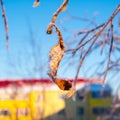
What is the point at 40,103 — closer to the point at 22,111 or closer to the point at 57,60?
the point at 22,111

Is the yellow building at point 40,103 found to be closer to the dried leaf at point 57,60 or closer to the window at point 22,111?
the window at point 22,111

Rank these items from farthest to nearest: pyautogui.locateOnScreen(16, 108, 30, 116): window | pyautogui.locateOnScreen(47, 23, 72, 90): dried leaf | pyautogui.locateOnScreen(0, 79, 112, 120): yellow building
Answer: pyautogui.locateOnScreen(16, 108, 30, 116): window → pyautogui.locateOnScreen(0, 79, 112, 120): yellow building → pyautogui.locateOnScreen(47, 23, 72, 90): dried leaf

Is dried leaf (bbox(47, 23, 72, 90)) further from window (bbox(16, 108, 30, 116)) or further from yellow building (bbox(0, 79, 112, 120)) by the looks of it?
window (bbox(16, 108, 30, 116))

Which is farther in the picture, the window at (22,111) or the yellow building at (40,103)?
the window at (22,111)

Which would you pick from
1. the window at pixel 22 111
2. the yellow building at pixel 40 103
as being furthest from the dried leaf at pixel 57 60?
the window at pixel 22 111

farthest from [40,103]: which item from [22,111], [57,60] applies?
[57,60]

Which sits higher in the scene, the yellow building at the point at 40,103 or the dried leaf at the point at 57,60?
the dried leaf at the point at 57,60

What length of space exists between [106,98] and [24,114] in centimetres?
398

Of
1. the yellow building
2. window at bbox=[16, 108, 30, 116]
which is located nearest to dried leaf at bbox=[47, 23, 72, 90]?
the yellow building

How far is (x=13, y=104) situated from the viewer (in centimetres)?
1948

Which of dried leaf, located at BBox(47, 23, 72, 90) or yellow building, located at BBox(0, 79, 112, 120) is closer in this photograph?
dried leaf, located at BBox(47, 23, 72, 90)

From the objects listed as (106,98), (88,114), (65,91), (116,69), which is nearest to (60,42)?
(65,91)

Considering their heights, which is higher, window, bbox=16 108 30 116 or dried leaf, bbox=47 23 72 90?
dried leaf, bbox=47 23 72 90

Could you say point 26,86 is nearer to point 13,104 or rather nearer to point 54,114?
point 13,104
